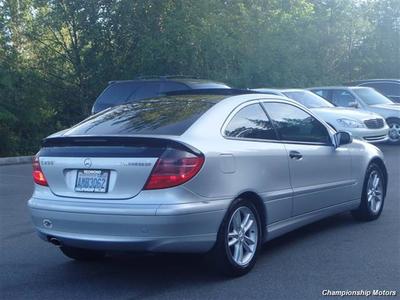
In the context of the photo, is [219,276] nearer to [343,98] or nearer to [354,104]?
[354,104]

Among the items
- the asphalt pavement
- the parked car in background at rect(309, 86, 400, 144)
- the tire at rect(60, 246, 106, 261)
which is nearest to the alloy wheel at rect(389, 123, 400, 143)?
the parked car in background at rect(309, 86, 400, 144)

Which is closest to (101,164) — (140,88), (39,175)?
(39,175)

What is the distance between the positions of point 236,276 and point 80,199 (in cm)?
146

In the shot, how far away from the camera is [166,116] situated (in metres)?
6.37

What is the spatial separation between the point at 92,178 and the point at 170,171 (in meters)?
0.70

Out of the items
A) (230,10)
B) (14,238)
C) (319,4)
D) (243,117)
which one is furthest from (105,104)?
(319,4)

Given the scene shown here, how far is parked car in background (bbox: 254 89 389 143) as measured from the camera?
1581 centimetres

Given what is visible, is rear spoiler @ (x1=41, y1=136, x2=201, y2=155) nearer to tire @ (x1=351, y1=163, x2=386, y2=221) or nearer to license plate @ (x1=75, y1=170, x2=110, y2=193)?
license plate @ (x1=75, y1=170, x2=110, y2=193)

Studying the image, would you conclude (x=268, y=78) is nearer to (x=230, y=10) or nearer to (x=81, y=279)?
(x=230, y=10)

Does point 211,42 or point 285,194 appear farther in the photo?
point 211,42

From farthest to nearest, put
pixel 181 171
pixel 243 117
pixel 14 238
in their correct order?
pixel 14 238 < pixel 243 117 < pixel 181 171

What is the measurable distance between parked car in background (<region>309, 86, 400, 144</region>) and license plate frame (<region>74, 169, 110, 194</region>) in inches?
521

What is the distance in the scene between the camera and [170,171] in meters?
5.59

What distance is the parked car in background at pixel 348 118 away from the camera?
51.9 ft
